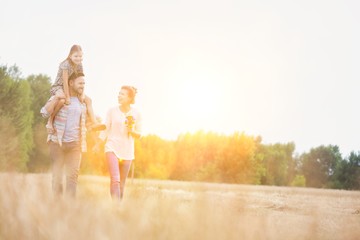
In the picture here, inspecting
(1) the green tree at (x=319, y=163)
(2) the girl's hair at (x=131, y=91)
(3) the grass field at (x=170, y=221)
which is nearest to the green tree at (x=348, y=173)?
(1) the green tree at (x=319, y=163)

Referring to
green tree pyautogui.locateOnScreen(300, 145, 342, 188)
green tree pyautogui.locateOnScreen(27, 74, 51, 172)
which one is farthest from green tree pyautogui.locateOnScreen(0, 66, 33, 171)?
green tree pyautogui.locateOnScreen(300, 145, 342, 188)

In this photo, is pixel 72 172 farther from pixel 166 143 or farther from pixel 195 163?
pixel 166 143

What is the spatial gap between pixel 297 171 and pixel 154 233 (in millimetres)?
100261

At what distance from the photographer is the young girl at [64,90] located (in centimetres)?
655

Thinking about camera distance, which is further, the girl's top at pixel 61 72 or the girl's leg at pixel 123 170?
the girl's leg at pixel 123 170

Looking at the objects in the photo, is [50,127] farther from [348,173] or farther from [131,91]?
[348,173]

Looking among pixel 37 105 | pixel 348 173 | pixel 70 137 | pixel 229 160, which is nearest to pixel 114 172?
pixel 70 137

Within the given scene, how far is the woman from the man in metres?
1.12

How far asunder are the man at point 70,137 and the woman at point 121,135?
1.12 m

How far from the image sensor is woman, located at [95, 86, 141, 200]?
310 inches

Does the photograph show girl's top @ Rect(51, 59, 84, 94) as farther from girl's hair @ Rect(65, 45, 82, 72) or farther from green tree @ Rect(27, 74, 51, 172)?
green tree @ Rect(27, 74, 51, 172)

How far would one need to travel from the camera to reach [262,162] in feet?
297

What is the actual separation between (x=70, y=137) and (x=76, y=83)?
2.23 ft

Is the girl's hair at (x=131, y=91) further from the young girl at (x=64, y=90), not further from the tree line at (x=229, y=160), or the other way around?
the tree line at (x=229, y=160)
